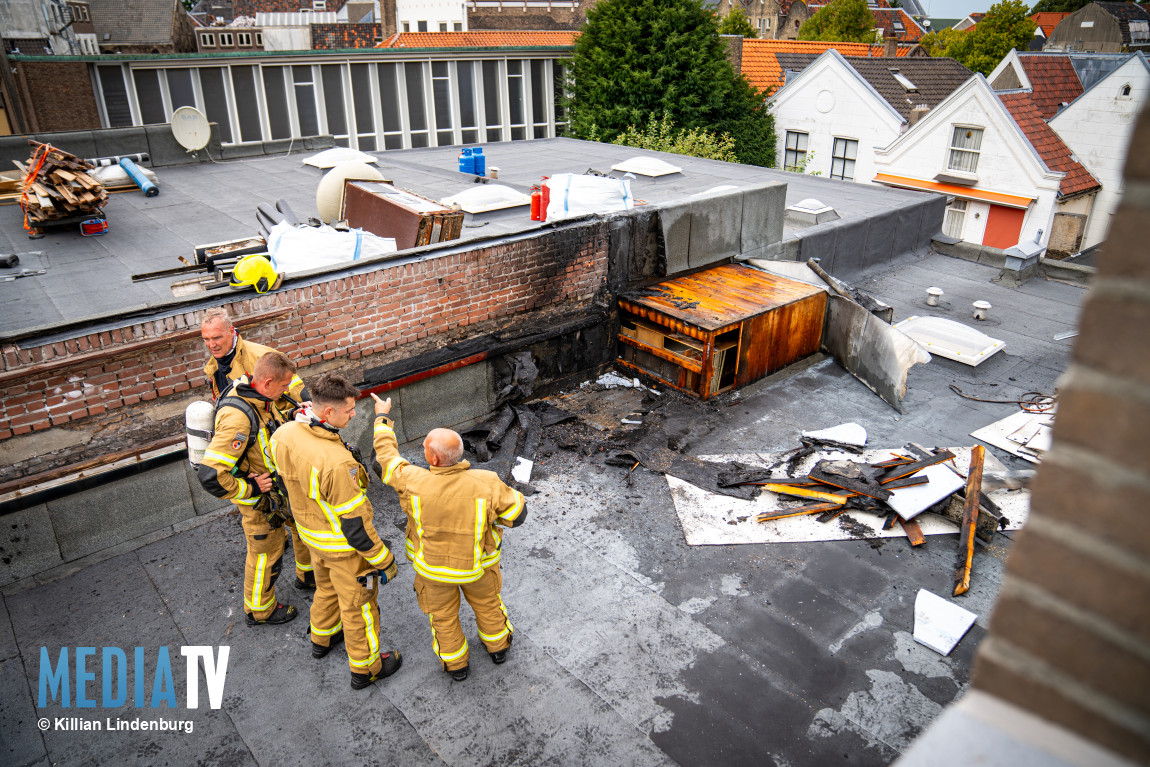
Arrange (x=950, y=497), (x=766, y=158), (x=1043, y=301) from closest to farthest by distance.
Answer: (x=950, y=497)
(x=1043, y=301)
(x=766, y=158)

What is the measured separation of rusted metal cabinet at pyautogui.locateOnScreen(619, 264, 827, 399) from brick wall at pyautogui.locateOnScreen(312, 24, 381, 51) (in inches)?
1696

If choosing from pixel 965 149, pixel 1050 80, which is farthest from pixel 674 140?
pixel 1050 80

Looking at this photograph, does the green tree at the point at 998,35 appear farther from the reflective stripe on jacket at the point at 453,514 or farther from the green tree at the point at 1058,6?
the reflective stripe on jacket at the point at 453,514

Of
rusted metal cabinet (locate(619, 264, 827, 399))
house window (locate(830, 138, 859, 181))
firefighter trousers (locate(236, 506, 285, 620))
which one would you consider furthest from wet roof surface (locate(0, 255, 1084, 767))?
house window (locate(830, 138, 859, 181))

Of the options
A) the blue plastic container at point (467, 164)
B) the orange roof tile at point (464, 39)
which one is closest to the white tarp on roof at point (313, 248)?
the blue plastic container at point (467, 164)

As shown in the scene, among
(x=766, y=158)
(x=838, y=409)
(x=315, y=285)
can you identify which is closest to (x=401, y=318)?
(x=315, y=285)

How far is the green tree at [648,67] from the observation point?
25.9m

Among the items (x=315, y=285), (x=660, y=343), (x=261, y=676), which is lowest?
(x=261, y=676)

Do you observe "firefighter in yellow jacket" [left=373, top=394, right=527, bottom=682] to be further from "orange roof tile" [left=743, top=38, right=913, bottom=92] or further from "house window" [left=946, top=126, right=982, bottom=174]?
"orange roof tile" [left=743, top=38, right=913, bottom=92]

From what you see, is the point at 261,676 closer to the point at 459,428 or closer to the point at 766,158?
the point at 459,428

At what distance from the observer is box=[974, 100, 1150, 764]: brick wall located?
1.18m

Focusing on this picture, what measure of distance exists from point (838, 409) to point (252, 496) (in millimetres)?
7144

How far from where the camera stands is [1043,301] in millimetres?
13305

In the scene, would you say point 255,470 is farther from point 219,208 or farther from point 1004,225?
point 1004,225
